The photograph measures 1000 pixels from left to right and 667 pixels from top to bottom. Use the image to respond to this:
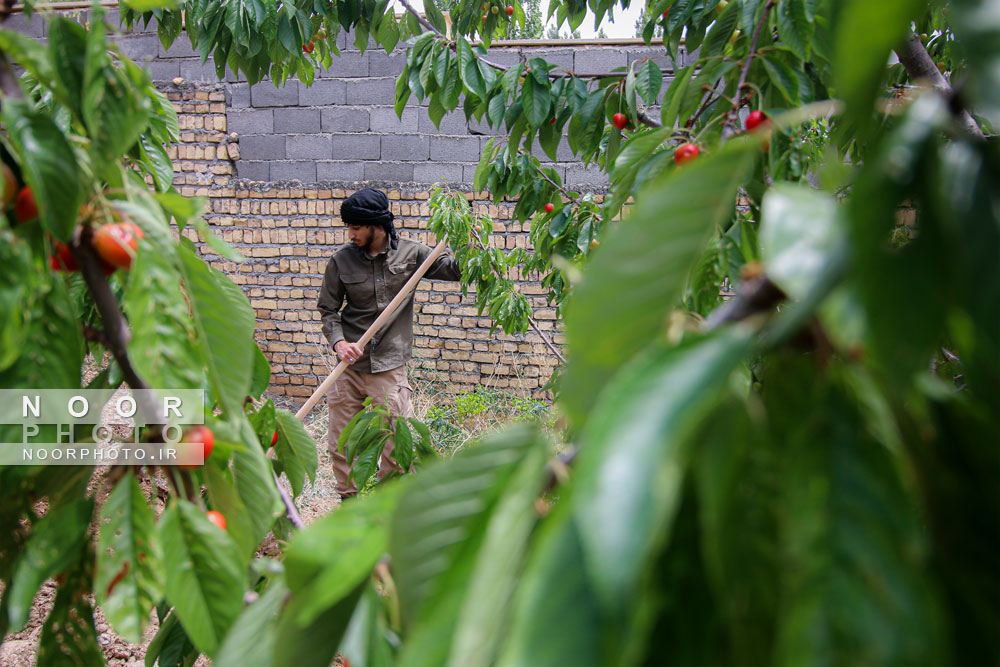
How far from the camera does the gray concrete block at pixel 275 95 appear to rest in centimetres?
387

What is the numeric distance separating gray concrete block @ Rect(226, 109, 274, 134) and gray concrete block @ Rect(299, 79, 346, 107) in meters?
0.23

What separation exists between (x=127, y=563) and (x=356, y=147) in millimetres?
3830

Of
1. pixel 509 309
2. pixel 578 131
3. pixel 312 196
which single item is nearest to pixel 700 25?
pixel 578 131

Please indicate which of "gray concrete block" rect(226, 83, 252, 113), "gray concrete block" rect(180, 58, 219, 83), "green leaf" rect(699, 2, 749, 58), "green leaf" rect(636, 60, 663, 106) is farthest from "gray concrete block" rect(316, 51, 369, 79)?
"green leaf" rect(699, 2, 749, 58)

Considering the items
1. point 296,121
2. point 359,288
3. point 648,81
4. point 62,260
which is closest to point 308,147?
point 296,121

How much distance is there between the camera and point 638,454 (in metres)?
0.16

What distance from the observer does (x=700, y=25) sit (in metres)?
1.25

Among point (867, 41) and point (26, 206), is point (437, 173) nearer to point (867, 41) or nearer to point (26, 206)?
point (26, 206)

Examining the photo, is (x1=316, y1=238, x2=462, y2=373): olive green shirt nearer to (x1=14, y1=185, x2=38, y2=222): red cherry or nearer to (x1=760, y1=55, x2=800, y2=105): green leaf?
(x1=760, y1=55, x2=800, y2=105): green leaf

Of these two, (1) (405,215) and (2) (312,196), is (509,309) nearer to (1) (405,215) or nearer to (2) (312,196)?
(1) (405,215)

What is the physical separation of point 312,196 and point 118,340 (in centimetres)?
380

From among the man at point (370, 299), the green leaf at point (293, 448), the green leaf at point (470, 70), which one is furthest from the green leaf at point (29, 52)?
the man at point (370, 299)

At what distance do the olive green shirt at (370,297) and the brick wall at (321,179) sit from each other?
823 mm

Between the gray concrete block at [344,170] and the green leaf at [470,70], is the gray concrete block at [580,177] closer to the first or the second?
the gray concrete block at [344,170]
